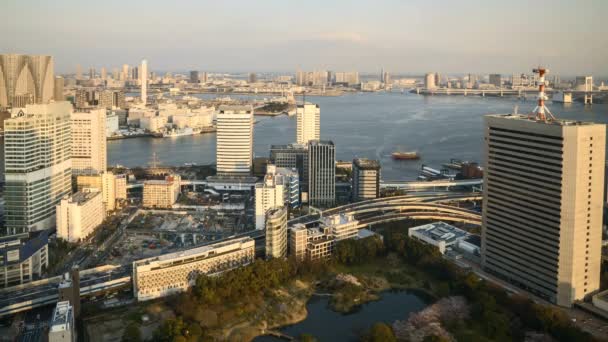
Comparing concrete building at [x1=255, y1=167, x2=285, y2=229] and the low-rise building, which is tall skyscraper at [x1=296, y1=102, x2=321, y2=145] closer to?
concrete building at [x1=255, y1=167, x2=285, y2=229]

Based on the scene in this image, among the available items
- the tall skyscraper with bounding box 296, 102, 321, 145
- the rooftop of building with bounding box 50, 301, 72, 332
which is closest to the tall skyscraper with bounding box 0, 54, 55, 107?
the tall skyscraper with bounding box 296, 102, 321, 145

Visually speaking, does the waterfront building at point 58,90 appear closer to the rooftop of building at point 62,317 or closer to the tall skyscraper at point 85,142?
the tall skyscraper at point 85,142

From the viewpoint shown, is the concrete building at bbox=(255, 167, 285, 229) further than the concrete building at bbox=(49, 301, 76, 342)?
Yes

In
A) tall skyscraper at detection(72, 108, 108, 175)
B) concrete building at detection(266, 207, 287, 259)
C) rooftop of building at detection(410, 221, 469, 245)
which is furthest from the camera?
tall skyscraper at detection(72, 108, 108, 175)

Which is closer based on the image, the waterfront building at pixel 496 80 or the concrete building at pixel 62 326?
the concrete building at pixel 62 326

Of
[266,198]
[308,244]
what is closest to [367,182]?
[266,198]

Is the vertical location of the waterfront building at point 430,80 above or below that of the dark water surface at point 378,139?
above

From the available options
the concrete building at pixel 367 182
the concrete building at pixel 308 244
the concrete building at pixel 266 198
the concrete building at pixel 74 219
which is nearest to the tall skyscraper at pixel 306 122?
the concrete building at pixel 367 182

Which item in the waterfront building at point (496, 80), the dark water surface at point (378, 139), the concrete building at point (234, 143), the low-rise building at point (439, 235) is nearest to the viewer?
the low-rise building at point (439, 235)
